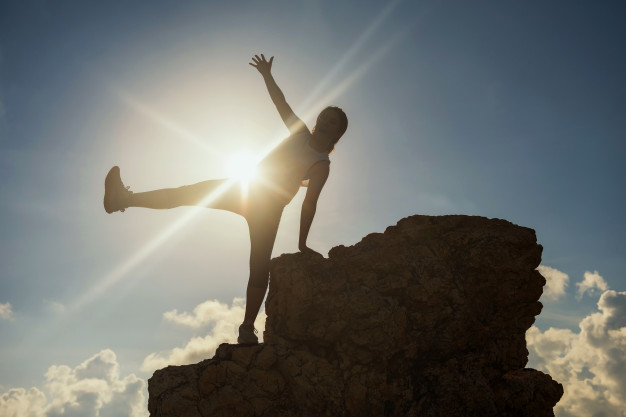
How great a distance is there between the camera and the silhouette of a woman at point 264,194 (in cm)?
793

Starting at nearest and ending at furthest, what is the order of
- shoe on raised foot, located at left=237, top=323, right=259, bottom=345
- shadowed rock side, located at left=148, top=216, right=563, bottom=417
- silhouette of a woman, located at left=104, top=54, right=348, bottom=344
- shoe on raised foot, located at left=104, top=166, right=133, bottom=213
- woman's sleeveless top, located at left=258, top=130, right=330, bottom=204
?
shadowed rock side, located at left=148, top=216, right=563, bottom=417 < shoe on raised foot, located at left=237, top=323, right=259, bottom=345 < silhouette of a woman, located at left=104, top=54, right=348, bottom=344 < shoe on raised foot, located at left=104, top=166, right=133, bottom=213 < woman's sleeveless top, located at left=258, top=130, right=330, bottom=204

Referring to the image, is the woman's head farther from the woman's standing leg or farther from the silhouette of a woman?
the woman's standing leg

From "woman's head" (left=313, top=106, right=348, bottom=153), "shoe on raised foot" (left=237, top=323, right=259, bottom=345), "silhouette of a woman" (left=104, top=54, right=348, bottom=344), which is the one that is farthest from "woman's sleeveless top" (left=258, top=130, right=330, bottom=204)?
"shoe on raised foot" (left=237, top=323, right=259, bottom=345)

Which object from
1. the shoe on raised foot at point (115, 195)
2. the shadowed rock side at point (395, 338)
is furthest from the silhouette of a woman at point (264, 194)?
the shadowed rock side at point (395, 338)

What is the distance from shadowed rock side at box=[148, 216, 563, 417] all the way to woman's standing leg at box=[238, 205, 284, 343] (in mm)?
259

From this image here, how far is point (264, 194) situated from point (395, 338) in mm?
3451

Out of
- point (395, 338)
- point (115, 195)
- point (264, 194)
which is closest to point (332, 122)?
point (264, 194)

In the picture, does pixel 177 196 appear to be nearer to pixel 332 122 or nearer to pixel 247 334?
pixel 247 334

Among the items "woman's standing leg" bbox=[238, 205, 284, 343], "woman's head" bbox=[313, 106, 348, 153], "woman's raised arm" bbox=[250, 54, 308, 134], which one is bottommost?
"woman's standing leg" bbox=[238, 205, 284, 343]

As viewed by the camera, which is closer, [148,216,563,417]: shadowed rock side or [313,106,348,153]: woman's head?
[148,216,563,417]: shadowed rock side

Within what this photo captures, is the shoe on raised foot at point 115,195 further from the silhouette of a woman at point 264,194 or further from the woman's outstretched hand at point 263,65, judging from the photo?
the woman's outstretched hand at point 263,65

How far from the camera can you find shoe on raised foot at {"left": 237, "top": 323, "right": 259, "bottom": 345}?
25.1 ft

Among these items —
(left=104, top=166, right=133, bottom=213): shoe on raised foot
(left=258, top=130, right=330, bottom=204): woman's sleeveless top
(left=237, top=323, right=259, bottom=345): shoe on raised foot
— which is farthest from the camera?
(left=258, top=130, right=330, bottom=204): woman's sleeveless top

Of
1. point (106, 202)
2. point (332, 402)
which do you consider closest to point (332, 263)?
point (332, 402)
